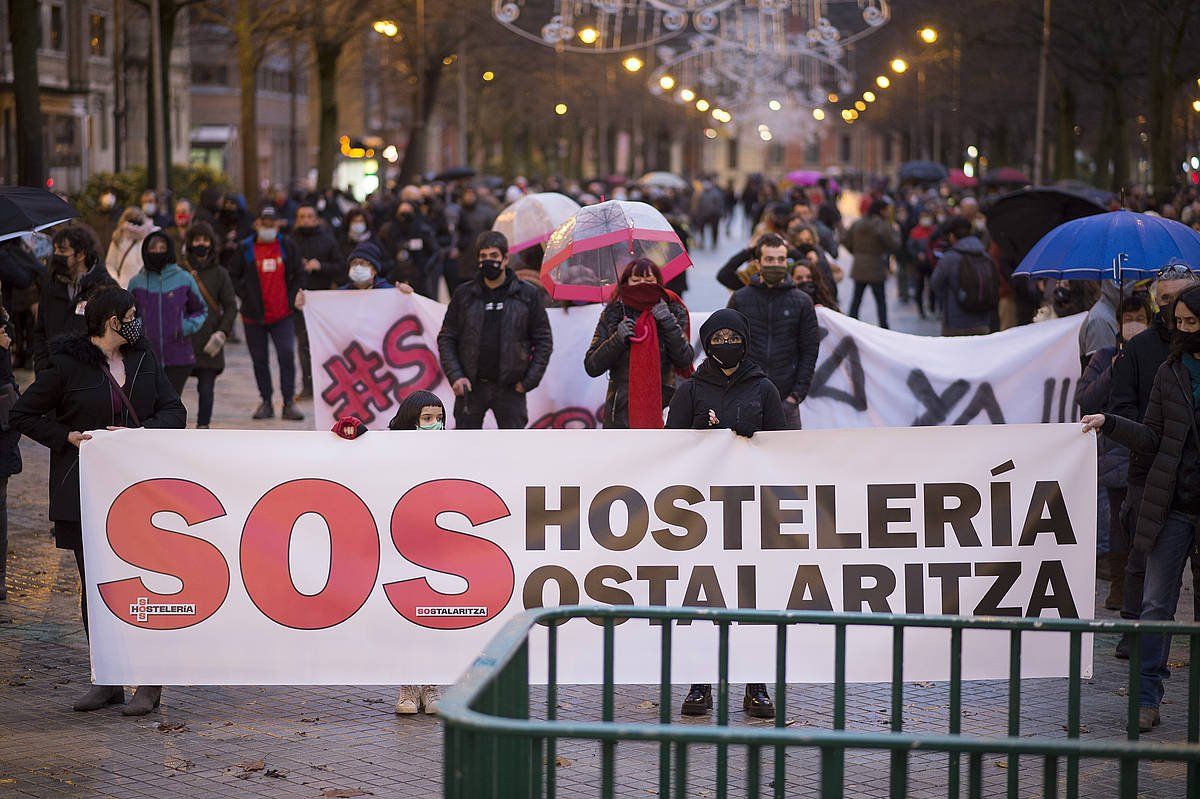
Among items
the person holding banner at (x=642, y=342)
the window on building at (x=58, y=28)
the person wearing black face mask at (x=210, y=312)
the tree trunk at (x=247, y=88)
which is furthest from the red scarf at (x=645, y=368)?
the window on building at (x=58, y=28)

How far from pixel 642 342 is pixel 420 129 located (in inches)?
1581

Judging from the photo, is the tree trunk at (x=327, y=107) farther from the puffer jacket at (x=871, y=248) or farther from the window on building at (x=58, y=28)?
the puffer jacket at (x=871, y=248)

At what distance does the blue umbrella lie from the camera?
10219 mm

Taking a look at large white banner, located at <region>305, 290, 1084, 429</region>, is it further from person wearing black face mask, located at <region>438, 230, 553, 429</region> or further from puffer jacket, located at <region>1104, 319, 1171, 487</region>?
puffer jacket, located at <region>1104, 319, 1171, 487</region>

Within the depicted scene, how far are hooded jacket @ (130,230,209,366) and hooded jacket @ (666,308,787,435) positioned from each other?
602 centimetres

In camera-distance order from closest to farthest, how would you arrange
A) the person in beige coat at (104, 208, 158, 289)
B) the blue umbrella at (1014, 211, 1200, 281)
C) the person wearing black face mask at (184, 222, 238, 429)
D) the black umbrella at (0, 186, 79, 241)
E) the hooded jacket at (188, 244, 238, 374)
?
the black umbrella at (0, 186, 79, 241) → the blue umbrella at (1014, 211, 1200, 281) → the person wearing black face mask at (184, 222, 238, 429) → the hooded jacket at (188, 244, 238, 374) → the person in beige coat at (104, 208, 158, 289)

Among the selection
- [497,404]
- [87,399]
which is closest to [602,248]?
[497,404]

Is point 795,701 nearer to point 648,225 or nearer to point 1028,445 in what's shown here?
point 1028,445

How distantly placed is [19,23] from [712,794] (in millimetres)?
19381

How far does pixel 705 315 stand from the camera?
12.1 m

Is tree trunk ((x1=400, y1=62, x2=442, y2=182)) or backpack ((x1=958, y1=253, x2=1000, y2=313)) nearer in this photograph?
backpack ((x1=958, y1=253, x2=1000, y2=313))

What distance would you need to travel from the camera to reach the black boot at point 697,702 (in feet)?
25.6

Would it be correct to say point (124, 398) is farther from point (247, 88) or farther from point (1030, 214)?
point (247, 88)

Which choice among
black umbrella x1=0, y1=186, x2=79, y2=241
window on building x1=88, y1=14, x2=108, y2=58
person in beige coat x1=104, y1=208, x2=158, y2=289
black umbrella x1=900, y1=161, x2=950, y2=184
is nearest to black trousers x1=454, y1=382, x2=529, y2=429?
black umbrella x1=0, y1=186, x2=79, y2=241
